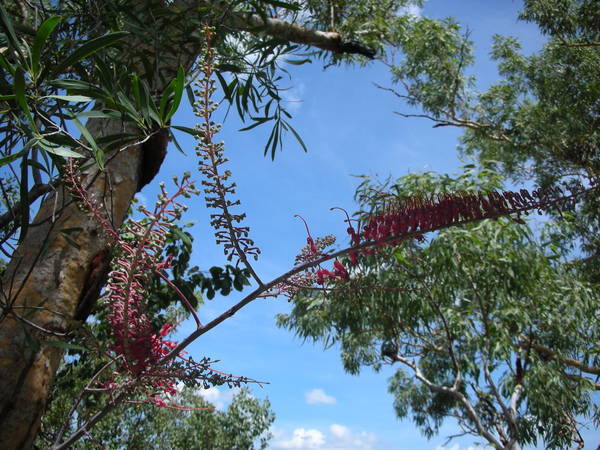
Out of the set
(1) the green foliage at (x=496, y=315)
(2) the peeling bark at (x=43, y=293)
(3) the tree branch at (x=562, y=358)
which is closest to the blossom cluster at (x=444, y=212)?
(2) the peeling bark at (x=43, y=293)

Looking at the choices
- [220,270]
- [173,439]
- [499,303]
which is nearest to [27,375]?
[220,270]

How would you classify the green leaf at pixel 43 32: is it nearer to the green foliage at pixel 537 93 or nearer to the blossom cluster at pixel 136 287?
the blossom cluster at pixel 136 287

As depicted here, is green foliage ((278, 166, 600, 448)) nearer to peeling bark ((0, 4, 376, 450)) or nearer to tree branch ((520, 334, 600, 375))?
tree branch ((520, 334, 600, 375))

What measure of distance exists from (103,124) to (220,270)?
1.06 meters

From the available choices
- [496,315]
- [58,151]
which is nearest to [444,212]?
[58,151]

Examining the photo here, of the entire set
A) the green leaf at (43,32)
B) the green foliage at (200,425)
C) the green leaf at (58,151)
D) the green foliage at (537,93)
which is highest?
the green foliage at (537,93)

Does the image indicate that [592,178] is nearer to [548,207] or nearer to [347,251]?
[548,207]

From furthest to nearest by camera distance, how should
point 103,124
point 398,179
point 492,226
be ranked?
point 398,179 → point 492,226 → point 103,124

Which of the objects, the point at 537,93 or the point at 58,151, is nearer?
the point at 58,151

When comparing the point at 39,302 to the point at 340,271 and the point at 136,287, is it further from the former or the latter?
the point at 340,271

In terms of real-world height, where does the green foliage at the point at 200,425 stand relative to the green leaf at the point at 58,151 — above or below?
above

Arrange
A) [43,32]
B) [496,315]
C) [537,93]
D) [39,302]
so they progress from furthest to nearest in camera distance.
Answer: [537,93], [496,315], [39,302], [43,32]

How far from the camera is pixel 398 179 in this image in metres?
5.09

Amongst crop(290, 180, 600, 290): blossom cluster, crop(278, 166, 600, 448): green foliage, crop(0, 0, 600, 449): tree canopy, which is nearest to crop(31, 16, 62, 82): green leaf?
crop(0, 0, 600, 449): tree canopy
